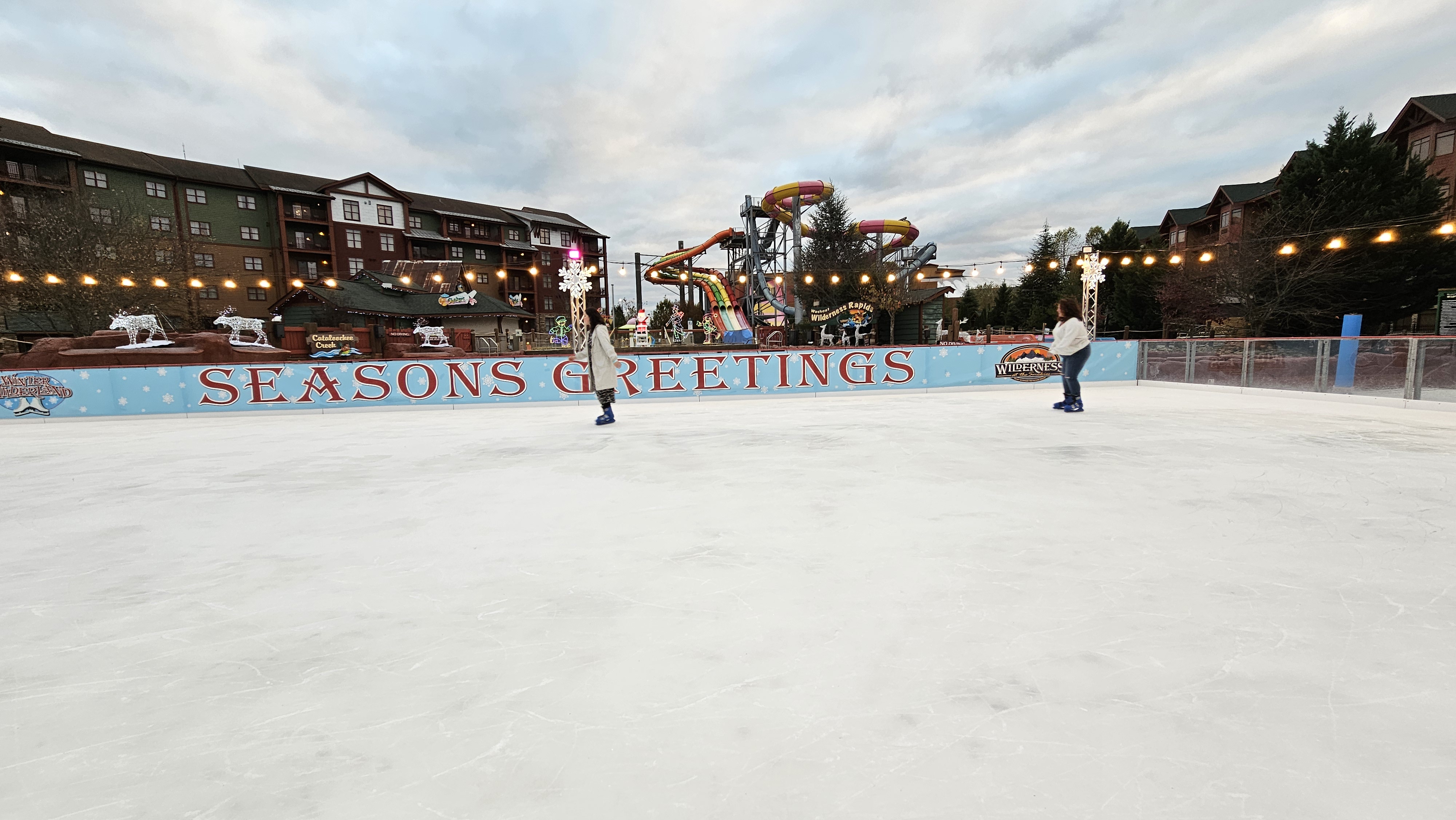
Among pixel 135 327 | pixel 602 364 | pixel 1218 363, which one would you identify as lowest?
pixel 1218 363

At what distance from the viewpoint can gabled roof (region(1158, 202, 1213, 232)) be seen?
4041 centimetres

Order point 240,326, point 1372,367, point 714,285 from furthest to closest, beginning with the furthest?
point 714,285, point 240,326, point 1372,367

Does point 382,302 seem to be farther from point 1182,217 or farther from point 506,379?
point 1182,217

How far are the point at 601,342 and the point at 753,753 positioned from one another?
278 inches

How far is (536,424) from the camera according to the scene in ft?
28.0

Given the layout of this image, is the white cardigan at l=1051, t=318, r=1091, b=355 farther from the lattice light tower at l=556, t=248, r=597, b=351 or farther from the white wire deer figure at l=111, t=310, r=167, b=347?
the white wire deer figure at l=111, t=310, r=167, b=347

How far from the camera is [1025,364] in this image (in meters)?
12.5

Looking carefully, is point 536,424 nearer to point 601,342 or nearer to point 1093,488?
point 601,342

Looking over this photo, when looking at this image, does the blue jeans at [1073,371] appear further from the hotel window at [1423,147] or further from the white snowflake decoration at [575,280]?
the hotel window at [1423,147]

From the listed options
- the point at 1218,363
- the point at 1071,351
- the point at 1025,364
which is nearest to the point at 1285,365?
the point at 1218,363

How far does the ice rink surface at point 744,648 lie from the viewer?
1409 millimetres

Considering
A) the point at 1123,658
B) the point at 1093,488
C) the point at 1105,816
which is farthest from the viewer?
the point at 1093,488

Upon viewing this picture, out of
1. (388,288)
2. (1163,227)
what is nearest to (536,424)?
(388,288)

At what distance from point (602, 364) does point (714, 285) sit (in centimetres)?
2282
